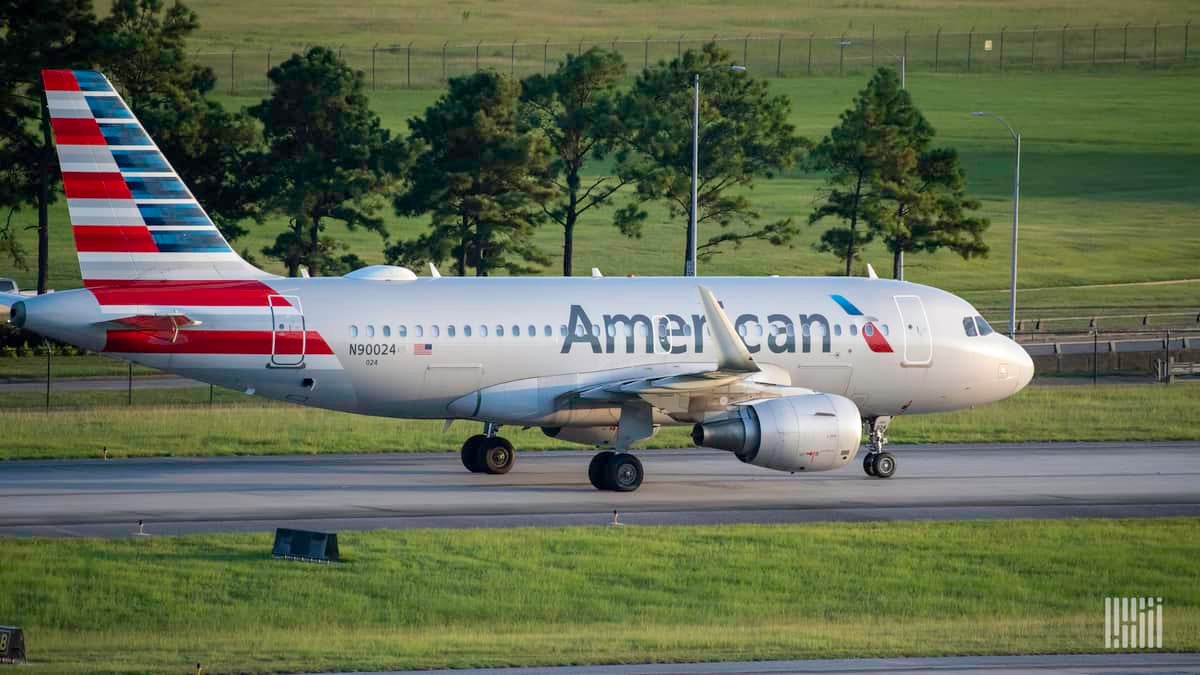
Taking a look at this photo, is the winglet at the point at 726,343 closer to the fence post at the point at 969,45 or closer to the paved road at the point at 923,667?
the paved road at the point at 923,667

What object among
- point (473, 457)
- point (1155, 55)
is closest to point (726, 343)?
point (473, 457)

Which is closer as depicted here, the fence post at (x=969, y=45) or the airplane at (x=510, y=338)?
the airplane at (x=510, y=338)

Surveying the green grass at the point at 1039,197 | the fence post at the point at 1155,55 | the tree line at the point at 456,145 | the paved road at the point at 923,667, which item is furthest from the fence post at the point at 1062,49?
the paved road at the point at 923,667

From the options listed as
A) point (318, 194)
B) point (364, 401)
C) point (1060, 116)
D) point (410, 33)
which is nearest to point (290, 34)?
point (410, 33)

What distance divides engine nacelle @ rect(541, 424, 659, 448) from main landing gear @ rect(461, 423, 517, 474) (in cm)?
111

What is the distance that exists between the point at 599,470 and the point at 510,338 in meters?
3.39

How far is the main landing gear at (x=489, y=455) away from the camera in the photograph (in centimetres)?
4025

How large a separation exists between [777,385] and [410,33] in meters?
145

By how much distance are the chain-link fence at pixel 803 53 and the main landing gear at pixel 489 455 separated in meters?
112

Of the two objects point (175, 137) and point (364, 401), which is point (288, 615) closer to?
point (364, 401)

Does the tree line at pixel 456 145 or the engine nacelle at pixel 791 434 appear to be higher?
the tree line at pixel 456 145

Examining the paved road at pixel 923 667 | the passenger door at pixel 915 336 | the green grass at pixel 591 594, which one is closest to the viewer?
the paved road at pixel 923 667

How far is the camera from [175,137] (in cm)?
A: 7494

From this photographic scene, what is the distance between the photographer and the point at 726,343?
120ft
